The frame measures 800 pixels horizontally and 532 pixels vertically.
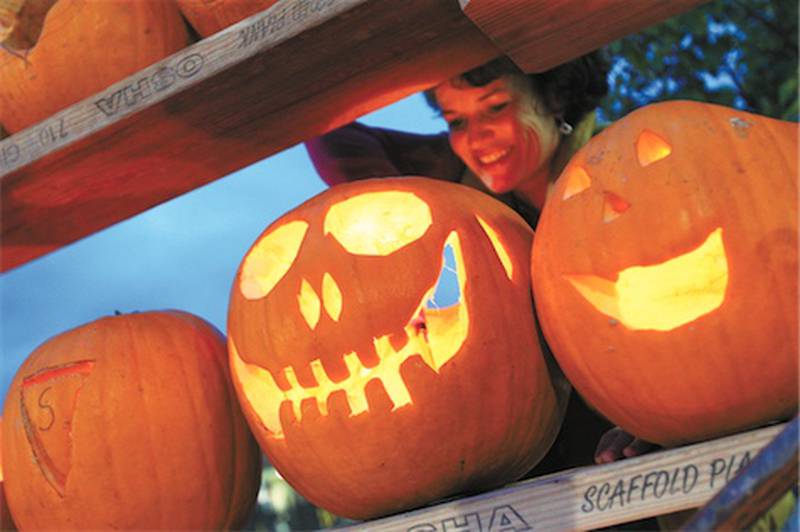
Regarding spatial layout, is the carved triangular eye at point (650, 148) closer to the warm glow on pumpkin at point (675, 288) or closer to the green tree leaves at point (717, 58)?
the warm glow on pumpkin at point (675, 288)

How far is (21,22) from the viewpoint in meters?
1.75

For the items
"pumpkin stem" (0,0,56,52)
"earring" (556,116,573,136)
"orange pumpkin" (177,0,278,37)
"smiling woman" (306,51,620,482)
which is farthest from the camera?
"earring" (556,116,573,136)

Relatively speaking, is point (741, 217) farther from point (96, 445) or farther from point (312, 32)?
point (96, 445)

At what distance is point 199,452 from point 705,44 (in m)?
2.99

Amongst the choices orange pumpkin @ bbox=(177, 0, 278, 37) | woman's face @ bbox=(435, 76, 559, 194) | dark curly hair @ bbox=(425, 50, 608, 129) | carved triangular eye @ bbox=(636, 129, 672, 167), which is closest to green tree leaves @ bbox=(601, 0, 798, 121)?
dark curly hair @ bbox=(425, 50, 608, 129)

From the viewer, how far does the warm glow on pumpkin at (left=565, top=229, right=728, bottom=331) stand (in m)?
1.15

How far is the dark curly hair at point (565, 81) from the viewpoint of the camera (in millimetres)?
1920

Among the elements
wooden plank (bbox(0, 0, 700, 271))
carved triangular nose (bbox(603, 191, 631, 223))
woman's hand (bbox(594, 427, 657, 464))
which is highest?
wooden plank (bbox(0, 0, 700, 271))

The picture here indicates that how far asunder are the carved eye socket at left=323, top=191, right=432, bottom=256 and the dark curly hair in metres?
0.57

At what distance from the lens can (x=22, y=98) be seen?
172 centimetres

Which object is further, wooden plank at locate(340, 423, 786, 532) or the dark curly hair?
the dark curly hair

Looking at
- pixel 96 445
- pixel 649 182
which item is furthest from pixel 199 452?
pixel 649 182

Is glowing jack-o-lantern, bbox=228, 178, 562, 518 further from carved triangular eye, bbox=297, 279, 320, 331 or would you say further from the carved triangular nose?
the carved triangular nose

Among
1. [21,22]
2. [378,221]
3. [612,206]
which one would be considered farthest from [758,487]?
[21,22]
